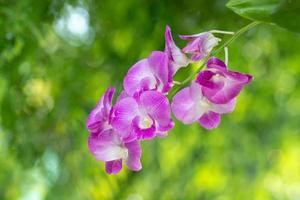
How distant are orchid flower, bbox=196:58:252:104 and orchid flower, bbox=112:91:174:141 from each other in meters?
0.03

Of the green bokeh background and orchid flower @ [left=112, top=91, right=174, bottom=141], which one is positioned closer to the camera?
orchid flower @ [left=112, top=91, right=174, bottom=141]

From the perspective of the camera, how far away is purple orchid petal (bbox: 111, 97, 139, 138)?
1.32 ft

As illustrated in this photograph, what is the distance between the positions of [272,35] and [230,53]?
13 cm

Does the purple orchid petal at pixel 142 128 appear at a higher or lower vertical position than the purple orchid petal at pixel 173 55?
lower

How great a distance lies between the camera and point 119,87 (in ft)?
2.64

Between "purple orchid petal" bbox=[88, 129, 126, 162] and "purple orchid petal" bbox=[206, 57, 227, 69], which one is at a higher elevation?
"purple orchid petal" bbox=[206, 57, 227, 69]

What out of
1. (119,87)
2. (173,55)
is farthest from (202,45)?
(119,87)

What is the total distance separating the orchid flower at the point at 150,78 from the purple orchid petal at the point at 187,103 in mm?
10

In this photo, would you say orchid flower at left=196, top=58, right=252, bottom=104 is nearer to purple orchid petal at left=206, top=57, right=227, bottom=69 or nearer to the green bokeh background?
purple orchid petal at left=206, top=57, right=227, bottom=69

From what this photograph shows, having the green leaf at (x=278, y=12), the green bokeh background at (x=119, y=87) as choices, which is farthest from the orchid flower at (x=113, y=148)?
the green bokeh background at (x=119, y=87)

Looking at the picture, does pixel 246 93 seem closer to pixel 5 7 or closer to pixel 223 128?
pixel 223 128

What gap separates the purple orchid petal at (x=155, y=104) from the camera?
396 mm

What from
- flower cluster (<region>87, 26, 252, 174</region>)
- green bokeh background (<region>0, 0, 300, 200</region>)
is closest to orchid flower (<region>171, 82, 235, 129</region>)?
flower cluster (<region>87, 26, 252, 174</region>)

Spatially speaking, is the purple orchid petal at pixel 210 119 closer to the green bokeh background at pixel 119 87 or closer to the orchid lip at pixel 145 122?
the orchid lip at pixel 145 122
